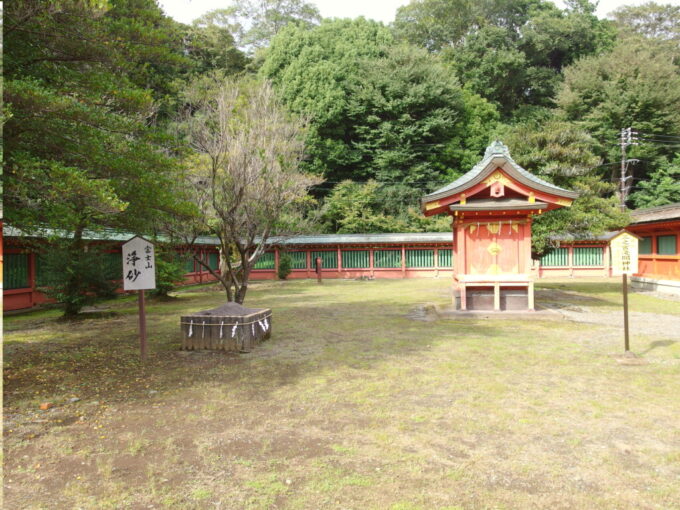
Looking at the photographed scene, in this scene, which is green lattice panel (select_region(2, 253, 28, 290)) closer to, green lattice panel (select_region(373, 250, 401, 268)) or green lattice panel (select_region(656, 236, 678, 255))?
green lattice panel (select_region(373, 250, 401, 268))

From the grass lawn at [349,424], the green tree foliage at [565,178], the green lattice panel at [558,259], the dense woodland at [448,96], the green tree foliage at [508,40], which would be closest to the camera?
the grass lawn at [349,424]

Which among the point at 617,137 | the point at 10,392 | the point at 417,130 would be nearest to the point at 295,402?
the point at 10,392

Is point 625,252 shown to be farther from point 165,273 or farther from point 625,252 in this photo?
point 165,273

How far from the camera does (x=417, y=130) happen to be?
32531mm

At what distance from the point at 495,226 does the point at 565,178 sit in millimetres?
4796

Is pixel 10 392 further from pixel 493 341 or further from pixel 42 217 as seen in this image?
pixel 493 341

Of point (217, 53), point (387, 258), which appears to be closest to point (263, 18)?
point (217, 53)

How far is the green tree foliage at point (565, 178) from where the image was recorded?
14.3m

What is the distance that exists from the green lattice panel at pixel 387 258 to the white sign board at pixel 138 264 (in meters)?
21.1

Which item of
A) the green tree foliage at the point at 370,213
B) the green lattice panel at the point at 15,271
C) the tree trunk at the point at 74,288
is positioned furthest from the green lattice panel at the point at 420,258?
the green lattice panel at the point at 15,271

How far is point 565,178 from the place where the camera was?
15.2 m

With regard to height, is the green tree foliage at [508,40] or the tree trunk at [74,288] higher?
the green tree foliage at [508,40]

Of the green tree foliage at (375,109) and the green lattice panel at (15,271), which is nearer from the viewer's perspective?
the green lattice panel at (15,271)

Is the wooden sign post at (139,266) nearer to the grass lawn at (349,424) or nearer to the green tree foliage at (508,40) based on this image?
the grass lawn at (349,424)
